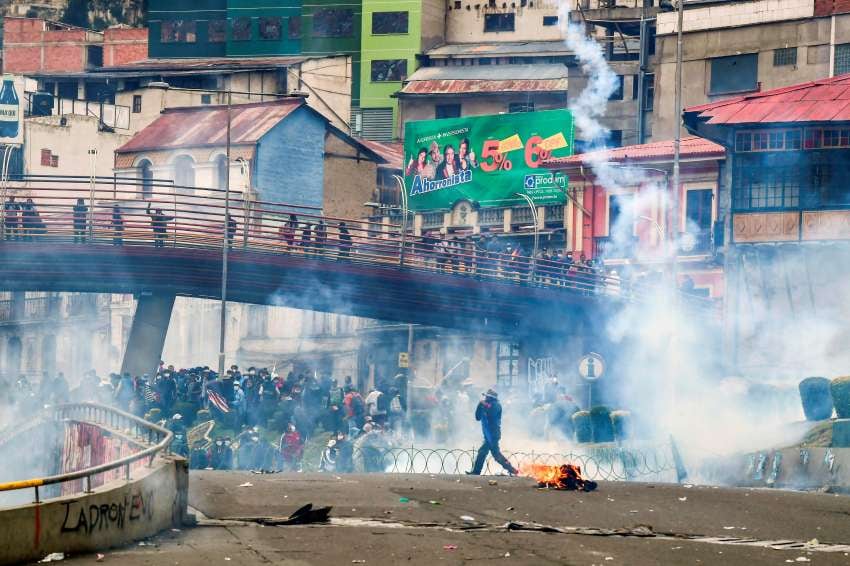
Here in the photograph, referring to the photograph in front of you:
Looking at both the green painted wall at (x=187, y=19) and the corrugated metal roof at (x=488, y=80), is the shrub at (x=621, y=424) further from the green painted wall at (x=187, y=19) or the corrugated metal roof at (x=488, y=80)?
the green painted wall at (x=187, y=19)

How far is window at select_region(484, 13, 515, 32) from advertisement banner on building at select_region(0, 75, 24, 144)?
25787 millimetres

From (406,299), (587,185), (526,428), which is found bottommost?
(526,428)

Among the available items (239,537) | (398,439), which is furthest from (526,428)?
(239,537)

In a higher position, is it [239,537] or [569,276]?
[569,276]

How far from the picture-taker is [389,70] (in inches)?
3236

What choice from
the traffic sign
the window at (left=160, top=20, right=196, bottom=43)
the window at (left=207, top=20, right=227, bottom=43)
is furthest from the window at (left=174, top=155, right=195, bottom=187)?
the traffic sign

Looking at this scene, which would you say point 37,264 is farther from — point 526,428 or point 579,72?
point 579,72

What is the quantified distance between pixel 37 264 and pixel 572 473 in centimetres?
2488

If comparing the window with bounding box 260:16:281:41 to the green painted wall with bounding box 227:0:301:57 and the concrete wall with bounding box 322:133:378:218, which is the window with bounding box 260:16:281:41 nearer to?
the green painted wall with bounding box 227:0:301:57

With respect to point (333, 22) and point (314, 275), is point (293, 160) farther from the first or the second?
point (314, 275)

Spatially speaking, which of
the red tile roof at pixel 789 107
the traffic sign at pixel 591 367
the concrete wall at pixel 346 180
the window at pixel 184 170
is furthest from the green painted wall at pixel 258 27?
the traffic sign at pixel 591 367

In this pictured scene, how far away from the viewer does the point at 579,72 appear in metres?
71.4

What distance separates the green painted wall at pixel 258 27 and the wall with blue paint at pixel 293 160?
16481 mm

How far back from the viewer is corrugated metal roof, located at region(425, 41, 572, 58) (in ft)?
259
